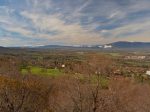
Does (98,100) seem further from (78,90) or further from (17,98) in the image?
(17,98)

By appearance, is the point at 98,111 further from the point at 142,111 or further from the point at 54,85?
the point at 54,85

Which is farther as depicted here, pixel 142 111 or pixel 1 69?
pixel 1 69

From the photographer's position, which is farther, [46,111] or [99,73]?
[46,111]

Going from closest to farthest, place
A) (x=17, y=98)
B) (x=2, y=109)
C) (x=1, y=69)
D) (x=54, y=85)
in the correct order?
1. (x=2, y=109)
2. (x=17, y=98)
3. (x=1, y=69)
4. (x=54, y=85)

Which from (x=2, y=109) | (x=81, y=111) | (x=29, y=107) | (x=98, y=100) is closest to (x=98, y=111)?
(x=98, y=100)

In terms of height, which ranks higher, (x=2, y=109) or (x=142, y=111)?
(x=2, y=109)

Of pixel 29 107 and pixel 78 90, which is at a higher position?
pixel 78 90

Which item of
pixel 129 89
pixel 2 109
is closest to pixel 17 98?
pixel 2 109

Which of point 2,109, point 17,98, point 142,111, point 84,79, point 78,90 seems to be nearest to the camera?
point 2,109

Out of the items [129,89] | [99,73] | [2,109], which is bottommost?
[129,89]
